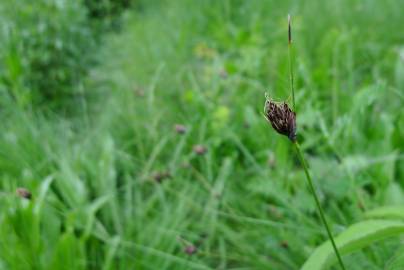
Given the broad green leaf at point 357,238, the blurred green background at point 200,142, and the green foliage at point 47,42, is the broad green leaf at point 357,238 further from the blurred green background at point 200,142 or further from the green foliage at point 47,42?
the green foliage at point 47,42

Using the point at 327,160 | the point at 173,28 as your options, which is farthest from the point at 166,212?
the point at 173,28

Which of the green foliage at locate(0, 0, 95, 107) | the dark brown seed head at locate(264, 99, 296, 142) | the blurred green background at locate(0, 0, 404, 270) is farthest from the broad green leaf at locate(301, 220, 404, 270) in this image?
the green foliage at locate(0, 0, 95, 107)

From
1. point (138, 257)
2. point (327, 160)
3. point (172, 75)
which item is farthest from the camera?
point (172, 75)

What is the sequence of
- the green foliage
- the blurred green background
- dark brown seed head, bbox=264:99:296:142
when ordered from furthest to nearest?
the green foliage < the blurred green background < dark brown seed head, bbox=264:99:296:142

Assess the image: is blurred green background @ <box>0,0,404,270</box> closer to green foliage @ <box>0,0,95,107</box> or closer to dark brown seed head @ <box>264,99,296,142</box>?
green foliage @ <box>0,0,95,107</box>

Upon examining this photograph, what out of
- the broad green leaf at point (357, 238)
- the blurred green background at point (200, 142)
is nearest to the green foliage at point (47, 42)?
the blurred green background at point (200, 142)

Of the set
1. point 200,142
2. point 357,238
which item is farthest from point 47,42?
point 357,238

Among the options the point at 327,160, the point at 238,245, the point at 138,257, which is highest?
the point at 327,160

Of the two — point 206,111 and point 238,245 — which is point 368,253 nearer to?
point 238,245
